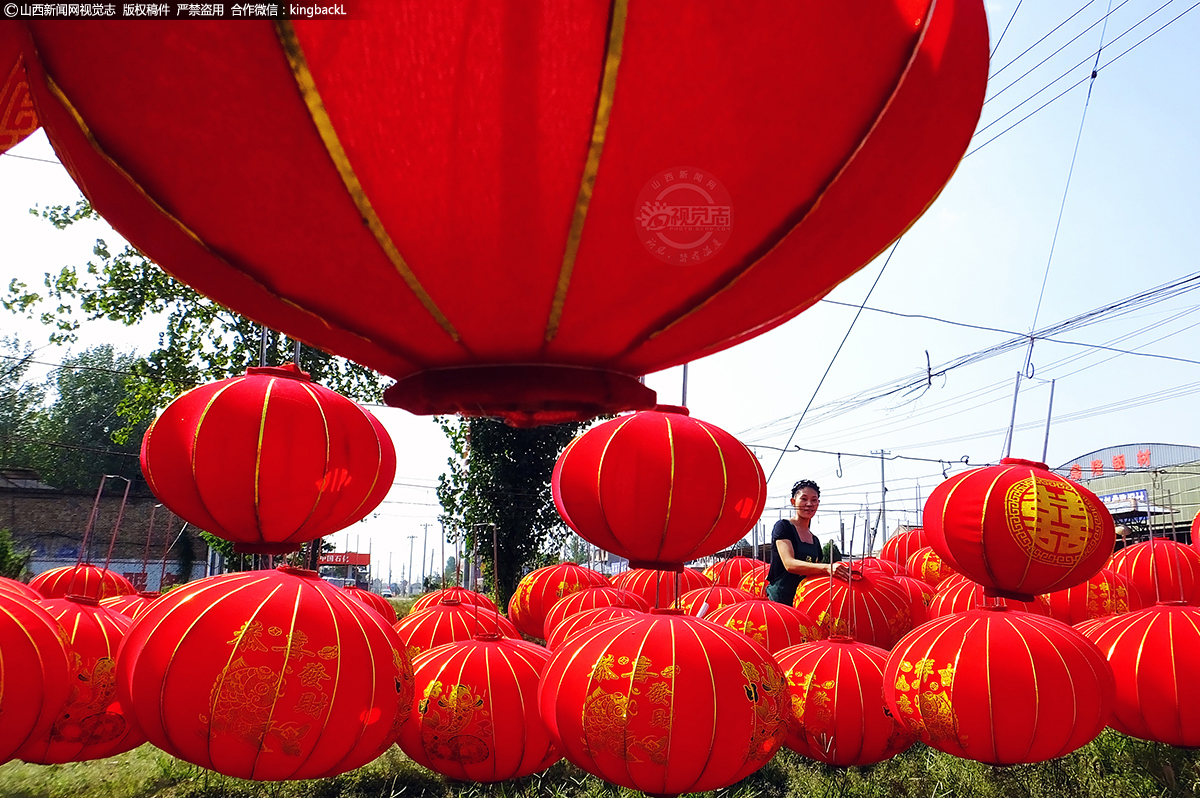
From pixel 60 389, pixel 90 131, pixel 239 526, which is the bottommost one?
pixel 239 526

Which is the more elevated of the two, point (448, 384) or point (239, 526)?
point (448, 384)

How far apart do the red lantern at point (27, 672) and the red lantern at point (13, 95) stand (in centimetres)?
193

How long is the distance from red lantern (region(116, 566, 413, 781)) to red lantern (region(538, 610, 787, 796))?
56 cm

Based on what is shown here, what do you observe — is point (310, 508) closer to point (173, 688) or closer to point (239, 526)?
point (239, 526)

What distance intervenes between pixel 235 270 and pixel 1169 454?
999 inches

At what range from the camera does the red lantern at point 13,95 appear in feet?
2.65

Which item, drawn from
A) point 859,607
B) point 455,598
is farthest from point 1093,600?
point 455,598

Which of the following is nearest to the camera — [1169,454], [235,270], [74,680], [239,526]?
[235,270]

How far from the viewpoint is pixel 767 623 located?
3602mm

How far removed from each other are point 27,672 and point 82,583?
253 cm

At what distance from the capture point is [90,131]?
2.11 feet

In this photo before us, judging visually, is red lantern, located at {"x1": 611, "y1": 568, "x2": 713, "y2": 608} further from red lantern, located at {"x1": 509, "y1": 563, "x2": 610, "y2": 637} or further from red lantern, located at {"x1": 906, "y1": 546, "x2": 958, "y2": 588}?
red lantern, located at {"x1": 906, "y1": 546, "x2": 958, "y2": 588}

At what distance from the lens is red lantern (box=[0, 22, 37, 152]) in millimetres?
807

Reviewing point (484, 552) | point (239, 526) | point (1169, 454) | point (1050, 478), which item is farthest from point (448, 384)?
point (1169, 454)
